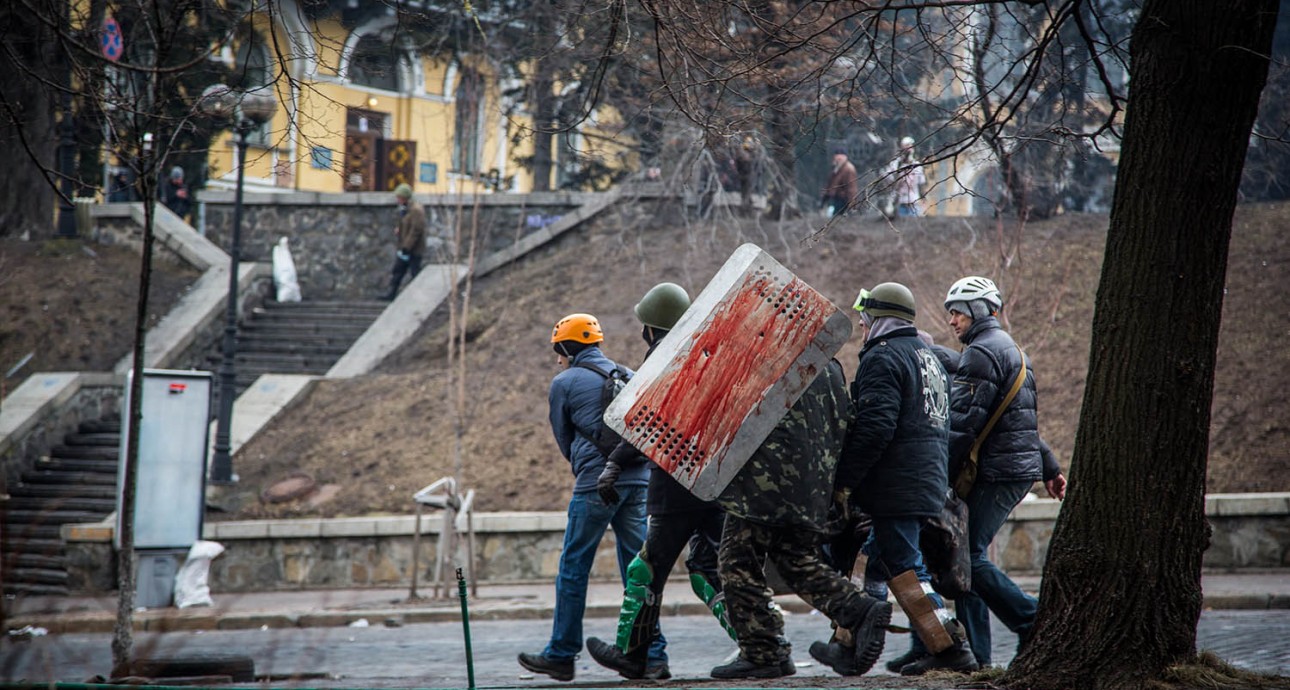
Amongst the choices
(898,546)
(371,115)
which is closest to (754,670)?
(898,546)

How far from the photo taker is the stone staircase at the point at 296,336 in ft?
66.7

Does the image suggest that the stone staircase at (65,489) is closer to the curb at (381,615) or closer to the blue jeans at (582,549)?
the curb at (381,615)

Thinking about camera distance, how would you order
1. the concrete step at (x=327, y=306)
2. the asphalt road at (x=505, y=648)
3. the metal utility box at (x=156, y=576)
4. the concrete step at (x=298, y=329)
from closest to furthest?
1. the asphalt road at (x=505, y=648)
2. the metal utility box at (x=156, y=576)
3. the concrete step at (x=298, y=329)
4. the concrete step at (x=327, y=306)

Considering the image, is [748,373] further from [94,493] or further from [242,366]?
[242,366]

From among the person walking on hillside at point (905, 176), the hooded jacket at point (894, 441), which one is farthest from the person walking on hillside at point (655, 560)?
the person walking on hillside at point (905, 176)

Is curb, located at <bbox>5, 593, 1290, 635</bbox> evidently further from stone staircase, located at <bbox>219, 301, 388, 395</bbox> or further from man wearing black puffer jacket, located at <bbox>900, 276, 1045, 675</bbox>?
stone staircase, located at <bbox>219, 301, 388, 395</bbox>

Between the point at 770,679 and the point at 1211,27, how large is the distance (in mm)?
3354

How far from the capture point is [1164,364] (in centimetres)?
543

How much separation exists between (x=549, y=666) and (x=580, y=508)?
829mm

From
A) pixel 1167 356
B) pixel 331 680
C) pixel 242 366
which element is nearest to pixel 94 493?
pixel 242 366

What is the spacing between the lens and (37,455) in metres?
17.0

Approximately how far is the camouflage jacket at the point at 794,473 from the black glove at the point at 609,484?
29.9 inches

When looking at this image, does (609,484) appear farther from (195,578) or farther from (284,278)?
(284,278)

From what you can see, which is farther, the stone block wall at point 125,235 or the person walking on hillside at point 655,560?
the stone block wall at point 125,235
